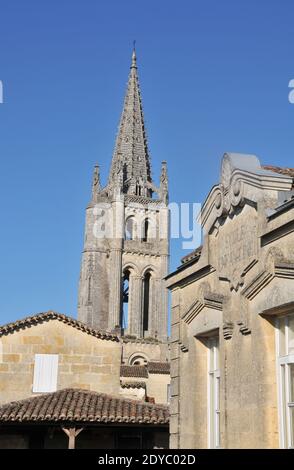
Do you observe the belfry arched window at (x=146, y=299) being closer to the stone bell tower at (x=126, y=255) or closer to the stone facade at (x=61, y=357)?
the stone bell tower at (x=126, y=255)

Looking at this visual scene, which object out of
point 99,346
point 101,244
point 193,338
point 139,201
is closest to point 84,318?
A: point 101,244

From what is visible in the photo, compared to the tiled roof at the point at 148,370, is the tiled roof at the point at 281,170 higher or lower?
higher

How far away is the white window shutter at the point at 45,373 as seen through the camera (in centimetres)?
2067

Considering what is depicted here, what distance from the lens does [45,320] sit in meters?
21.4

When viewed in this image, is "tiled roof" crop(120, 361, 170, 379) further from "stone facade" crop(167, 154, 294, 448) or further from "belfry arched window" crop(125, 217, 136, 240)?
"belfry arched window" crop(125, 217, 136, 240)

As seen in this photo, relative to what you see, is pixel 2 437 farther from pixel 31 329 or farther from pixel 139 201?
pixel 139 201

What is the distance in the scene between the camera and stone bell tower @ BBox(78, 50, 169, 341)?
6356 cm

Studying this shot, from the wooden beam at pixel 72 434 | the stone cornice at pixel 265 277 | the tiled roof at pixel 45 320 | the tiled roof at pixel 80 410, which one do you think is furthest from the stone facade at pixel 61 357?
the stone cornice at pixel 265 277

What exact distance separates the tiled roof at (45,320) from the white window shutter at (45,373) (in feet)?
3.53

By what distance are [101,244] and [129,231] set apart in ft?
10.2

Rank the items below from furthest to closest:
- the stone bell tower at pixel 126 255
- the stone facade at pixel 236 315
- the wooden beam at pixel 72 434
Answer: the stone bell tower at pixel 126 255 < the wooden beam at pixel 72 434 < the stone facade at pixel 236 315

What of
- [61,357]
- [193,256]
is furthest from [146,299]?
[193,256]

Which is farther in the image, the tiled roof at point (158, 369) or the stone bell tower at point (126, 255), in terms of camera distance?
the stone bell tower at point (126, 255)

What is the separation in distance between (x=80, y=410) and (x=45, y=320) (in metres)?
4.66
